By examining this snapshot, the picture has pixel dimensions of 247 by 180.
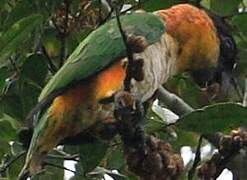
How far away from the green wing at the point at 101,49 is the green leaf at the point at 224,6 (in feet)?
0.74

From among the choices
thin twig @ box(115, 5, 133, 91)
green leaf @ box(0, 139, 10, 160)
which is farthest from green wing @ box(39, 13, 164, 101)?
thin twig @ box(115, 5, 133, 91)

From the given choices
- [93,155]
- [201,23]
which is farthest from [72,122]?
[201,23]

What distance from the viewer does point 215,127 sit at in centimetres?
171

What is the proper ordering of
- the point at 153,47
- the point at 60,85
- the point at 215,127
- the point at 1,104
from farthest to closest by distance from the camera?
the point at 153,47
the point at 1,104
the point at 60,85
the point at 215,127

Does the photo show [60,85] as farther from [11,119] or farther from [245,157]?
[245,157]

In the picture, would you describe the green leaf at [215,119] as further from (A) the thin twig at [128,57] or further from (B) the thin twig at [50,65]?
(B) the thin twig at [50,65]

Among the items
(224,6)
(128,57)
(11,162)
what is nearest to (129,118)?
(128,57)

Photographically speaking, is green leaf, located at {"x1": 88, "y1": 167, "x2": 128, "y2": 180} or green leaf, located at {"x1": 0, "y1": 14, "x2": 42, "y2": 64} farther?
green leaf, located at {"x1": 88, "y1": 167, "x2": 128, "y2": 180}

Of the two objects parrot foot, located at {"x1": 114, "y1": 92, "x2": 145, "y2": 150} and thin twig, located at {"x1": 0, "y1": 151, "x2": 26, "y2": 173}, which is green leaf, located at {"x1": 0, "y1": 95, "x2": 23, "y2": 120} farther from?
parrot foot, located at {"x1": 114, "y1": 92, "x2": 145, "y2": 150}

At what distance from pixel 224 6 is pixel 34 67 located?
2.20ft

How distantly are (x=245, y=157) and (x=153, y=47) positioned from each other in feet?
1.39

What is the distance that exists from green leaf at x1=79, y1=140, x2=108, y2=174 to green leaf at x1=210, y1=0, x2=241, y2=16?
2.03 feet

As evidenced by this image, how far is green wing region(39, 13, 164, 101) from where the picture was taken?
6.37 ft

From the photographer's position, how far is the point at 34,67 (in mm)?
2002
